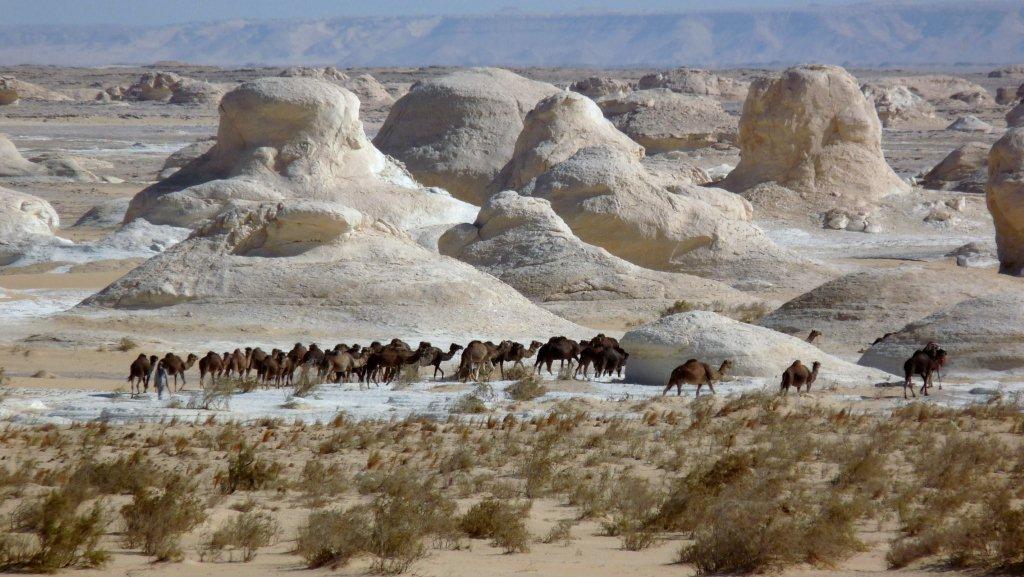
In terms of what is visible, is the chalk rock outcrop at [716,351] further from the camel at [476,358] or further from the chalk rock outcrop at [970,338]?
the camel at [476,358]

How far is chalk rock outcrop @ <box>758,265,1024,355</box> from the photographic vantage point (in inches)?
778

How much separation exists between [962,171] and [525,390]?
1191 inches

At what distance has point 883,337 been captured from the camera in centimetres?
1850

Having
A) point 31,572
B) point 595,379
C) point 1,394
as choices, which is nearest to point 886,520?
point 31,572

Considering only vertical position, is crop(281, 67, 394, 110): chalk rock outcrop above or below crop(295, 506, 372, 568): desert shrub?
above

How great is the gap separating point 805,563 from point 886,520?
1.72 m

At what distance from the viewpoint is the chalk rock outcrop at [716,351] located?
15992 mm

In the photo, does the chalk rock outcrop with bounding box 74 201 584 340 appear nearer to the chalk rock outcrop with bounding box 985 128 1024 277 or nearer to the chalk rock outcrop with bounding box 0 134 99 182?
the chalk rock outcrop with bounding box 985 128 1024 277

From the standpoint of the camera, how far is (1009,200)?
26422 millimetres

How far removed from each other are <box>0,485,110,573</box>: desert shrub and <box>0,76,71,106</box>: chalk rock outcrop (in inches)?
3162

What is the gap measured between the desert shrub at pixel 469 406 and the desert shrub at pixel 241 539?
5.29 m

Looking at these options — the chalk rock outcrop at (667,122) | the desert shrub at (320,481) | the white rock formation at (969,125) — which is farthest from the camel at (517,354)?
the white rock formation at (969,125)

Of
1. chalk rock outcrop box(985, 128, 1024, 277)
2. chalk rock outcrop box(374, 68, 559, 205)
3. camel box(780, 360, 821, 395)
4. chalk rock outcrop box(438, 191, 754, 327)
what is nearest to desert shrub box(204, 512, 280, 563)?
camel box(780, 360, 821, 395)

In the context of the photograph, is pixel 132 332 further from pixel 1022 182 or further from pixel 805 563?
pixel 1022 182
